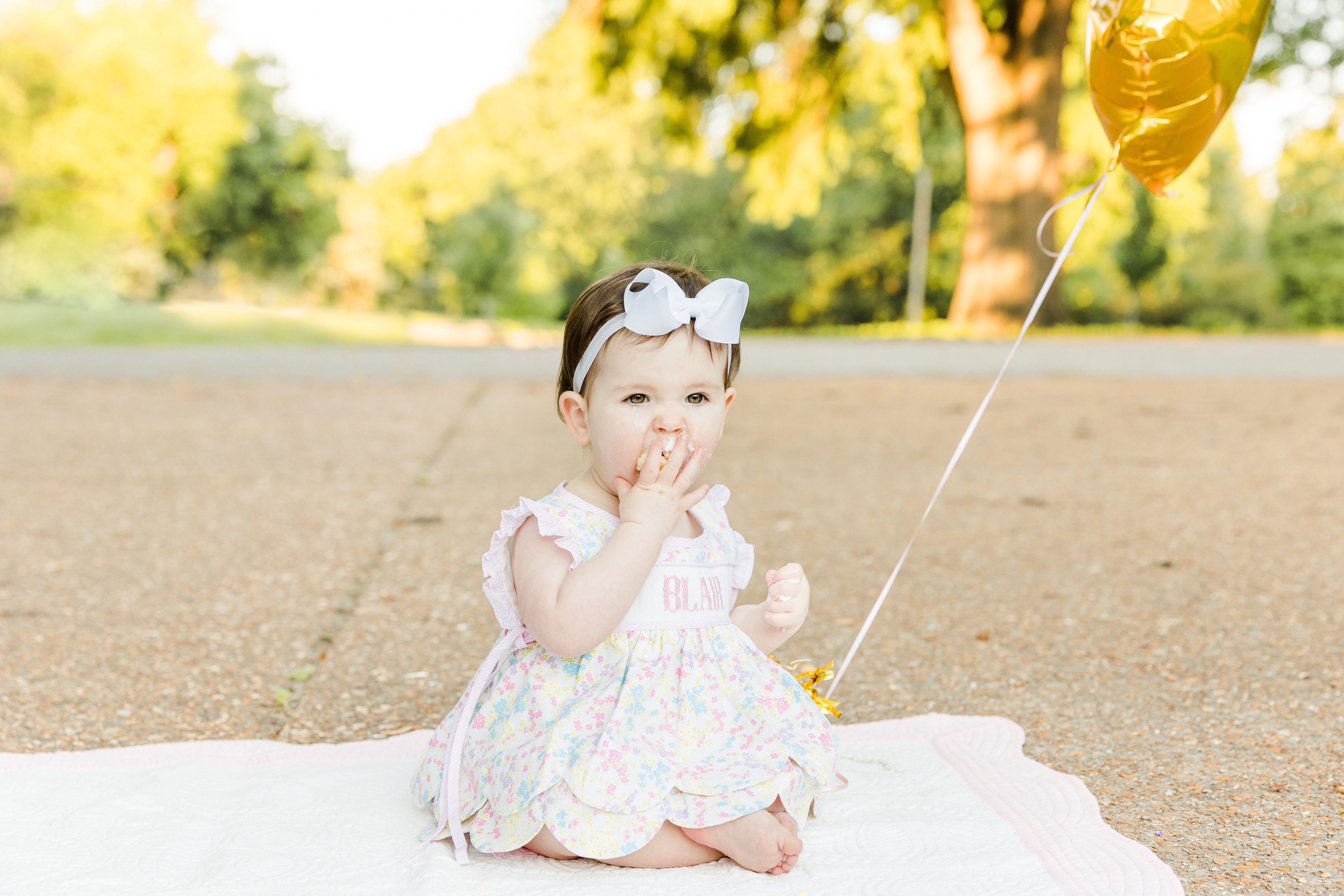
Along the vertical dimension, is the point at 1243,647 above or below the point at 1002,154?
below

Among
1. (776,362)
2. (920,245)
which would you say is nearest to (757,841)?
(776,362)

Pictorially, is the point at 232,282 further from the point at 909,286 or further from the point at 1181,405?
the point at 1181,405

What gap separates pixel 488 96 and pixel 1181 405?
31172 mm

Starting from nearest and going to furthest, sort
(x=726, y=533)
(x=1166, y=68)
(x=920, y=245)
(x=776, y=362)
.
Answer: (x=726, y=533)
(x=1166, y=68)
(x=776, y=362)
(x=920, y=245)

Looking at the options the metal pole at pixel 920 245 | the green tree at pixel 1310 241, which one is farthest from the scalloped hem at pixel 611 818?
the green tree at pixel 1310 241

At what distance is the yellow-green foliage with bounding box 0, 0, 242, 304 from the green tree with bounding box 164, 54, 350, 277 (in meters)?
2.54

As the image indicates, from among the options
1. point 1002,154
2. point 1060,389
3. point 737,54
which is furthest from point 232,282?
point 1060,389

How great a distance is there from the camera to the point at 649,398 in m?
1.52

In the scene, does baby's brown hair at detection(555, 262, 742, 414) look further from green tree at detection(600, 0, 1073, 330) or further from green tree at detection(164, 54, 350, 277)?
green tree at detection(164, 54, 350, 277)

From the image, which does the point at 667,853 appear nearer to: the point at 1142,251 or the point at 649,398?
the point at 649,398

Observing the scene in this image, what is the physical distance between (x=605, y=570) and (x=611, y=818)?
312 mm

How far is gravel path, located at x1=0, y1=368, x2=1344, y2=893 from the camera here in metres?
1.92

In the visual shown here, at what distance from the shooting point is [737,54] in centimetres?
1133

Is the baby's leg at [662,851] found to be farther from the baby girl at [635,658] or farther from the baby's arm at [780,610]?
the baby's arm at [780,610]
